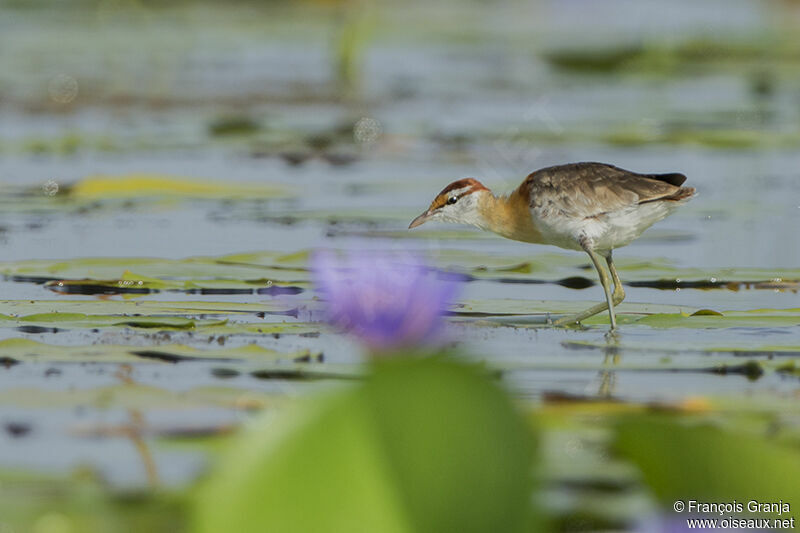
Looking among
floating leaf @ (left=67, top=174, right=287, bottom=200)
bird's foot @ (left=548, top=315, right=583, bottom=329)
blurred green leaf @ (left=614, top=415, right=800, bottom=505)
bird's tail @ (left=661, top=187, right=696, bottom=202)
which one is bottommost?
bird's foot @ (left=548, top=315, right=583, bottom=329)

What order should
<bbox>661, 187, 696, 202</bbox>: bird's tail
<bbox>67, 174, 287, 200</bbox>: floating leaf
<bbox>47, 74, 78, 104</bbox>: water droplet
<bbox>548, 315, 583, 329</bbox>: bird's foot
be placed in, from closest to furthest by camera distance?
<bbox>548, 315, 583, 329</bbox>: bird's foot < <bbox>661, 187, 696, 202</bbox>: bird's tail < <bbox>67, 174, 287, 200</bbox>: floating leaf < <bbox>47, 74, 78, 104</bbox>: water droplet

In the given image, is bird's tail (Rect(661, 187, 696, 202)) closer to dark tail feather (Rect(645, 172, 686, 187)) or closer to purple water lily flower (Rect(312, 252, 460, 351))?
dark tail feather (Rect(645, 172, 686, 187))

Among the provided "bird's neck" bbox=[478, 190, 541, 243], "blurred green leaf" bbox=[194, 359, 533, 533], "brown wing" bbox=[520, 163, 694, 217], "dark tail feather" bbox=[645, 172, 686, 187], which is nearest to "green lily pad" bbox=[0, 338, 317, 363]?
"brown wing" bbox=[520, 163, 694, 217]

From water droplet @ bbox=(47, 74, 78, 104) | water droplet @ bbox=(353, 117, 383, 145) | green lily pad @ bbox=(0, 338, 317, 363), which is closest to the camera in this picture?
green lily pad @ bbox=(0, 338, 317, 363)

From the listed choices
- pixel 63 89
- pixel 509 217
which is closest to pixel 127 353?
pixel 509 217

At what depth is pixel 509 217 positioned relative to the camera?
5.99 m

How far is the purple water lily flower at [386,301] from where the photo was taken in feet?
4.80

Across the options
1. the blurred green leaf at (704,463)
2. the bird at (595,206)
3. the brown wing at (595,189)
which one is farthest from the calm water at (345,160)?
the blurred green leaf at (704,463)

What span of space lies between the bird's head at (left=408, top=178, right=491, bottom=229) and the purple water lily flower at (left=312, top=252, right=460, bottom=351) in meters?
4.42

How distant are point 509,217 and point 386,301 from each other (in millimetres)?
4474

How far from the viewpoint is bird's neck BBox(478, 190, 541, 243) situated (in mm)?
5863

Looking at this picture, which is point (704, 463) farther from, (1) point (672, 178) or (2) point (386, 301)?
(1) point (672, 178)

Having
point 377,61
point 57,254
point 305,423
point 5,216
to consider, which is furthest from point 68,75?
point 305,423

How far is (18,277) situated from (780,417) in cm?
318
